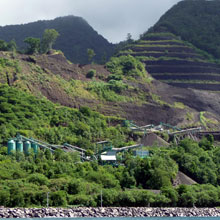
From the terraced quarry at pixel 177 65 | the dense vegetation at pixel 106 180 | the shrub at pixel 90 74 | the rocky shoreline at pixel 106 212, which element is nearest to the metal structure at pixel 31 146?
the dense vegetation at pixel 106 180

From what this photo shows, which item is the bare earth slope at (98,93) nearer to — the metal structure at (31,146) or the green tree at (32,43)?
the green tree at (32,43)

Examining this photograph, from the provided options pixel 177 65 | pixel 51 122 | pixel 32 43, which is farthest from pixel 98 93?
pixel 177 65

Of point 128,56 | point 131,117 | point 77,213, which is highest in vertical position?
point 128,56

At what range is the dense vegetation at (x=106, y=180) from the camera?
85.1 metres

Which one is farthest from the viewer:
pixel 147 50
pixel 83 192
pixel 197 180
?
pixel 147 50

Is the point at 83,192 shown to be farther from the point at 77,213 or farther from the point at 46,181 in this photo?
the point at 77,213

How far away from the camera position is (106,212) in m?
80.8

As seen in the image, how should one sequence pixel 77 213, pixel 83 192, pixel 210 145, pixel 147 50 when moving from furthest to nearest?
pixel 147 50, pixel 210 145, pixel 83 192, pixel 77 213

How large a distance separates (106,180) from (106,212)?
59.8ft

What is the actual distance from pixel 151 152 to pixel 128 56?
60.1 meters

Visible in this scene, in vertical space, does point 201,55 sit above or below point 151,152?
above

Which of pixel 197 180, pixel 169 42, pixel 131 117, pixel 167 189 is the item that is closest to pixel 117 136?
pixel 131 117

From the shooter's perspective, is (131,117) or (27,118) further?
(131,117)

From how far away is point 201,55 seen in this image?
196 m
